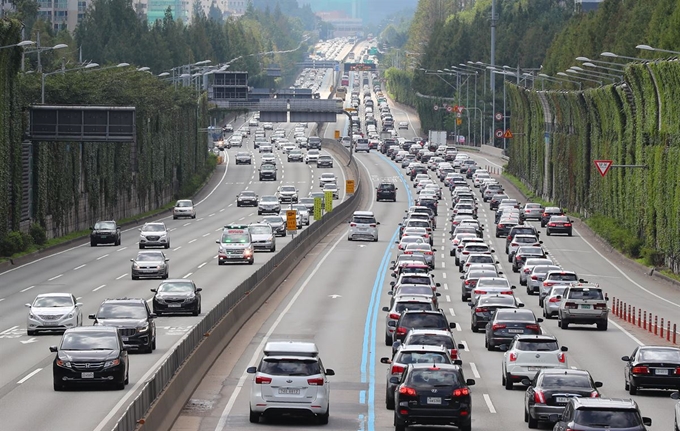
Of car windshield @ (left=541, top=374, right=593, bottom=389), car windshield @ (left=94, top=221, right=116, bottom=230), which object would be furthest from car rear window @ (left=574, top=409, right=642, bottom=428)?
car windshield @ (left=94, top=221, right=116, bottom=230)

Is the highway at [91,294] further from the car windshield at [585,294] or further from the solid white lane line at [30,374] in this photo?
the car windshield at [585,294]

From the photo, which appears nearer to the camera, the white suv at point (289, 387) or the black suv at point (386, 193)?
the white suv at point (289, 387)

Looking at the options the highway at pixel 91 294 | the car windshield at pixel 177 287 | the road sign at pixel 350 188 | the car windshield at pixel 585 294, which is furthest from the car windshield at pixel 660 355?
the road sign at pixel 350 188

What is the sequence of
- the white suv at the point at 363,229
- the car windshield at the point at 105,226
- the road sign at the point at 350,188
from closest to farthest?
1. the car windshield at the point at 105,226
2. the white suv at the point at 363,229
3. the road sign at the point at 350,188

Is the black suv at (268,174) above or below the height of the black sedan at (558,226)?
below

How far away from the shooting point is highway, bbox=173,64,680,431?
102ft

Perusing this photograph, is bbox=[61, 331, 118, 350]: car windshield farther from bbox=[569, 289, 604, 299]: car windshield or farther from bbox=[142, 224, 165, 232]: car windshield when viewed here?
bbox=[142, 224, 165, 232]: car windshield

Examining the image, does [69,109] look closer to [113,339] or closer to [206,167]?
[113,339]

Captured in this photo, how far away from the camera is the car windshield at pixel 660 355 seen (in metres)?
33.4

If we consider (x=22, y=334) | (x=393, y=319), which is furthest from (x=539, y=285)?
(x=22, y=334)

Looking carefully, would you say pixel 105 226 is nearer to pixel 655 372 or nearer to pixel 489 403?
pixel 489 403

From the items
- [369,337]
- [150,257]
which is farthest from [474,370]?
[150,257]

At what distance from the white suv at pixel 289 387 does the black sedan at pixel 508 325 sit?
13184mm

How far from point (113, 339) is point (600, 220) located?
219ft
